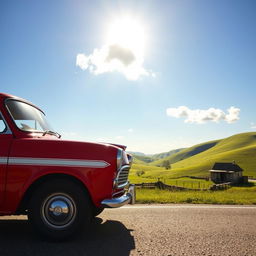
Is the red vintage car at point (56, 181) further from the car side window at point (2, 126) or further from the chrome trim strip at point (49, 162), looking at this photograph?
the car side window at point (2, 126)

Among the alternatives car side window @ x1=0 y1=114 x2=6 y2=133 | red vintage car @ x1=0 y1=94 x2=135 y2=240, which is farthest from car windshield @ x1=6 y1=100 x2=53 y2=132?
red vintage car @ x1=0 y1=94 x2=135 y2=240

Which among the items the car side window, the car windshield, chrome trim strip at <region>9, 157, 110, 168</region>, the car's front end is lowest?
the car's front end

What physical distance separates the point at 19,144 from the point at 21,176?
508 mm

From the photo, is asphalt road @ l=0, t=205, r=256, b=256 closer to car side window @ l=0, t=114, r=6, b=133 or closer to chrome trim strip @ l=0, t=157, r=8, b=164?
chrome trim strip @ l=0, t=157, r=8, b=164

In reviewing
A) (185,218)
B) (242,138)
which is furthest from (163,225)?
(242,138)

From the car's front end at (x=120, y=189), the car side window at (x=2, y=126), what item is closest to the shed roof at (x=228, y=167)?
the car's front end at (x=120, y=189)

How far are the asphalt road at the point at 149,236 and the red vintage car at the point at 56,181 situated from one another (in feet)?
1.11

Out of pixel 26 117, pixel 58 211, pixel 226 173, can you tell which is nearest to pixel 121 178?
pixel 58 211

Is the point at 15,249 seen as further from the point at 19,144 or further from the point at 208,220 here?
the point at 208,220

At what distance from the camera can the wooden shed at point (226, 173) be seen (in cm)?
7444

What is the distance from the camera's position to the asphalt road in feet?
11.0

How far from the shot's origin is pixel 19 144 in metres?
3.93

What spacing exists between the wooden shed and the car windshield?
254ft

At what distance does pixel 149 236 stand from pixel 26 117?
121 inches
